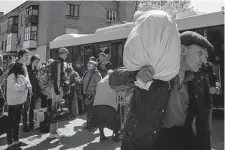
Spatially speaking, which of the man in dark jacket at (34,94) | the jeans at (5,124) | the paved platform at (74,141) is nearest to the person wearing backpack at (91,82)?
the paved platform at (74,141)

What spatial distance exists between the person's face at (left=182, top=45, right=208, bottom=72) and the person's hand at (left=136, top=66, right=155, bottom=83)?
0.55m

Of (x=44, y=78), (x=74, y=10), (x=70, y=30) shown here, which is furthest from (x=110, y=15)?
(x=44, y=78)

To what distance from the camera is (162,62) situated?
1405 millimetres

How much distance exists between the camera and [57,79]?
5.28m

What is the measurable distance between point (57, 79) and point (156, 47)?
4.13 metres

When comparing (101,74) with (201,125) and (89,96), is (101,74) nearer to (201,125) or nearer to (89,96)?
(89,96)

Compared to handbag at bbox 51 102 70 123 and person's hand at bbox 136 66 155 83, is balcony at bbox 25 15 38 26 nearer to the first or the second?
handbag at bbox 51 102 70 123

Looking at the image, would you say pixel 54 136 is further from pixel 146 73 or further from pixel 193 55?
pixel 146 73

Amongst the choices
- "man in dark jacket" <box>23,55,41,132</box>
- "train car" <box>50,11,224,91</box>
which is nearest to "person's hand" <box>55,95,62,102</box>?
"man in dark jacket" <box>23,55,41,132</box>

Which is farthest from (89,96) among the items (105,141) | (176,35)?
(176,35)

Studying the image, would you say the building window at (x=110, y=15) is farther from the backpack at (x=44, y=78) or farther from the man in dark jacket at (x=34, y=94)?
the backpack at (x=44, y=78)

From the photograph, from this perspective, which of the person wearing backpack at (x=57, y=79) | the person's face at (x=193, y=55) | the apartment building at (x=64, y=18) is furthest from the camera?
the apartment building at (x=64, y=18)

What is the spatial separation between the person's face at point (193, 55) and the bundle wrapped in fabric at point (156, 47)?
0.40 metres

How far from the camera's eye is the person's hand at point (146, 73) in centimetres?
141
